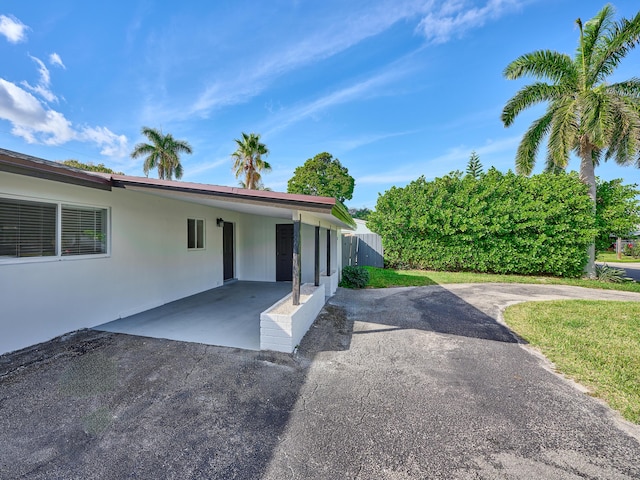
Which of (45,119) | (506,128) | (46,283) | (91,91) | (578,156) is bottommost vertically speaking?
(46,283)

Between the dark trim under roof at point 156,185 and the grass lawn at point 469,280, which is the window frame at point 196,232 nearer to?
the dark trim under roof at point 156,185

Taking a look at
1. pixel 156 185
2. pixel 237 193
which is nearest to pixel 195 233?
pixel 156 185

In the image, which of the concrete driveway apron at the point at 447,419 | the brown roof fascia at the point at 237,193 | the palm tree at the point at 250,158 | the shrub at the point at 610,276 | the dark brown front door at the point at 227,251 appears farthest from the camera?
the palm tree at the point at 250,158

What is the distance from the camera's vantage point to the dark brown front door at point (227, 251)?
31.2ft

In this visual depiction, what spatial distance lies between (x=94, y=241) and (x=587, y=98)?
618 inches

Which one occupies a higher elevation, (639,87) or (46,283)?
(639,87)

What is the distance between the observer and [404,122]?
13.3 metres

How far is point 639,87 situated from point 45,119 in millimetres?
36546

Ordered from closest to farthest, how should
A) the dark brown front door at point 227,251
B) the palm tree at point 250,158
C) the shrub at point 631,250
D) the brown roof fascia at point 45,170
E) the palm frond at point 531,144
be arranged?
the brown roof fascia at point 45,170
the dark brown front door at point 227,251
the palm frond at point 531,144
the palm tree at point 250,158
the shrub at point 631,250

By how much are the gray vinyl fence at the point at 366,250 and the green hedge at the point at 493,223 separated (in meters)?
0.78

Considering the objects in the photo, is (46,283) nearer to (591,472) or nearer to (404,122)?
(591,472)

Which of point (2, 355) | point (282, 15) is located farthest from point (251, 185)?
point (2, 355)

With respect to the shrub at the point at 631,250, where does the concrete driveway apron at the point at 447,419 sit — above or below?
below

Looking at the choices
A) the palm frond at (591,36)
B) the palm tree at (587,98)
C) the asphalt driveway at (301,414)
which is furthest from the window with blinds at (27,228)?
the palm frond at (591,36)
